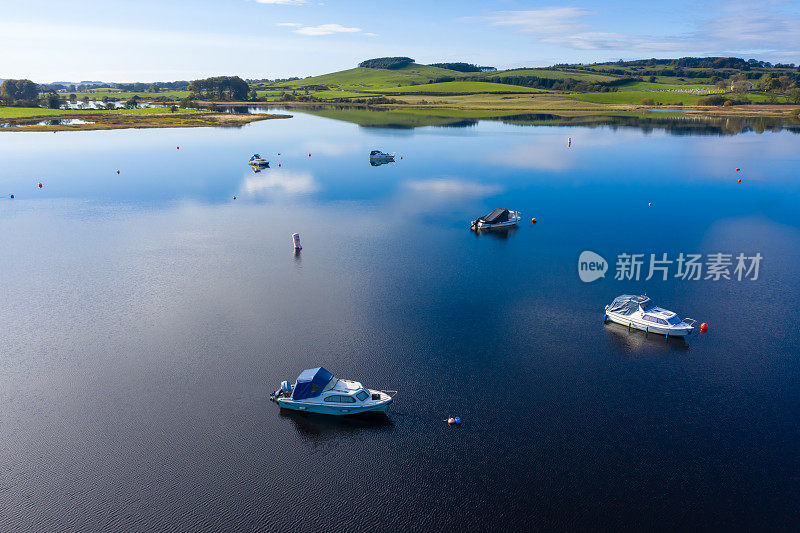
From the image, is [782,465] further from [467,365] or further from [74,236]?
[74,236]

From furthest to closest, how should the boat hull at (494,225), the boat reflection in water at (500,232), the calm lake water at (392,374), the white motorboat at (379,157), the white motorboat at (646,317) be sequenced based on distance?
the white motorboat at (379,157) → the boat hull at (494,225) → the boat reflection in water at (500,232) → the white motorboat at (646,317) → the calm lake water at (392,374)

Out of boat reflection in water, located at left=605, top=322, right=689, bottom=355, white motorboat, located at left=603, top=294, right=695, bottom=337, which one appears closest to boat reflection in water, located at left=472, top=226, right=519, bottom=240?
white motorboat, located at left=603, top=294, right=695, bottom=337

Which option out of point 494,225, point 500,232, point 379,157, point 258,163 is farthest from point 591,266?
point 258,163

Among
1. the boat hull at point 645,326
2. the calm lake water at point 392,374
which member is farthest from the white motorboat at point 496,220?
the boat hull at point 645,326

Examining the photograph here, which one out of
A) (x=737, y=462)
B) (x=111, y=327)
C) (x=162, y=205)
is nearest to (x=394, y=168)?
(x=162, y=205)

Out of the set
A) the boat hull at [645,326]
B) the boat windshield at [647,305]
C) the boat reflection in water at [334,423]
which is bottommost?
the boat reflection in water at [334,423]

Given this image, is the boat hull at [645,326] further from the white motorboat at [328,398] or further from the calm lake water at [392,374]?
the white motorboat at [328,398]

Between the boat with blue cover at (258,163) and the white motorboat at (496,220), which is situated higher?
the boat with blue cover at (258,163)
